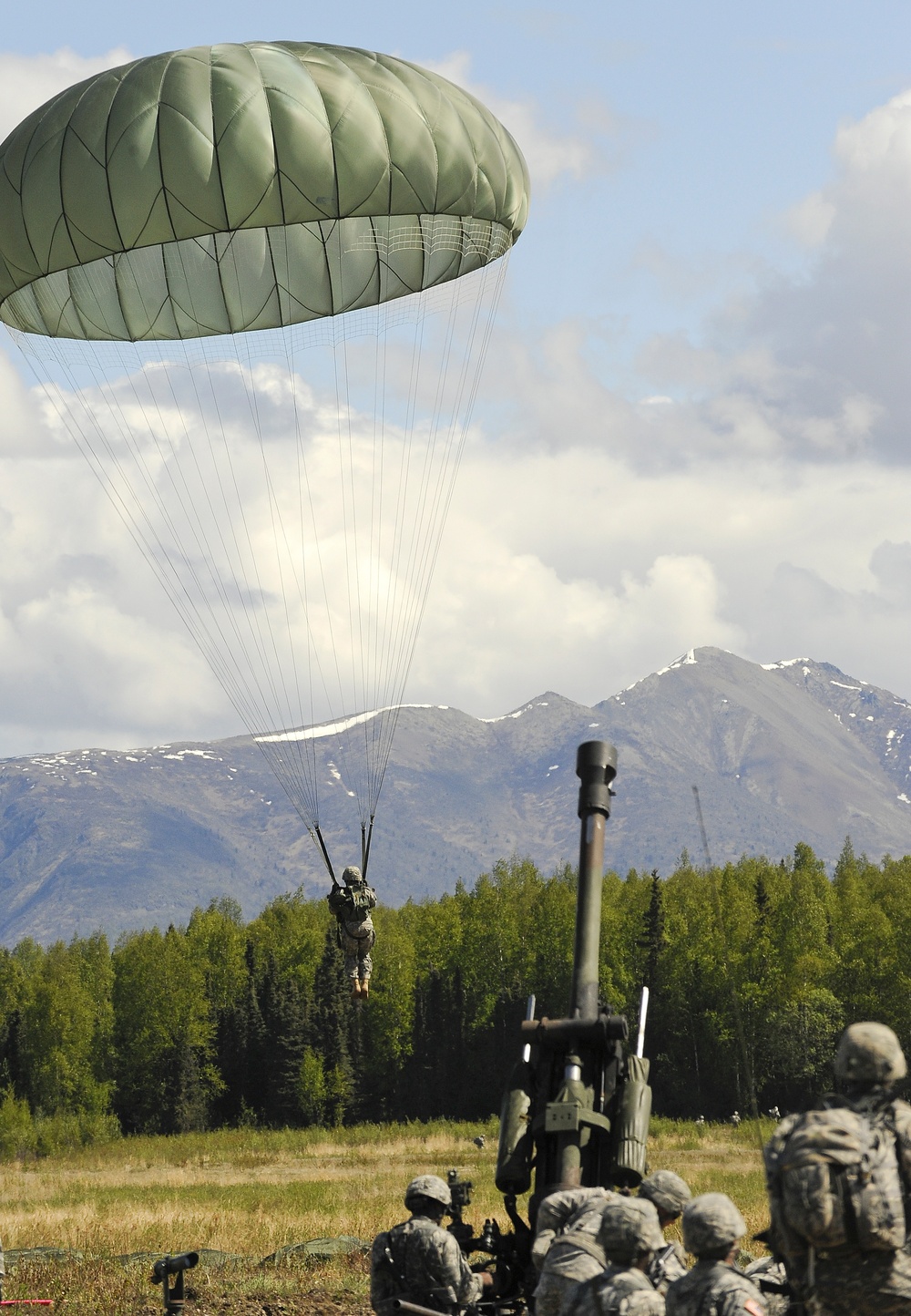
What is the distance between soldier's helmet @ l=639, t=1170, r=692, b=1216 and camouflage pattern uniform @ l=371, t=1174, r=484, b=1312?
2.02m

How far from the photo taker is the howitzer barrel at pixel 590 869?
11250mm

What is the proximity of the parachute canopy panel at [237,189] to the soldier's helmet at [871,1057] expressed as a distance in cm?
1498

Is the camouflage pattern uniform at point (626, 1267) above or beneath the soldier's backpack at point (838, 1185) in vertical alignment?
beneath

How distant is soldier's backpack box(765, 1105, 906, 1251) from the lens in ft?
21.0

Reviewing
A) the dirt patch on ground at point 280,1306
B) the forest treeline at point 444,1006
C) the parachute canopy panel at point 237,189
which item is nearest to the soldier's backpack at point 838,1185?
the dirt patch on ground at point 280,1306

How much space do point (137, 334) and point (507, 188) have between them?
5572 millimetres

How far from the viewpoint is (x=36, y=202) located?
19.2m

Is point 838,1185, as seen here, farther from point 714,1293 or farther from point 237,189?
point 237,189

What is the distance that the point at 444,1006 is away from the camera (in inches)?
3078

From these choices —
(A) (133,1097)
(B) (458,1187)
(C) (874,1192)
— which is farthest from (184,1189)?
(A) (133,1097)

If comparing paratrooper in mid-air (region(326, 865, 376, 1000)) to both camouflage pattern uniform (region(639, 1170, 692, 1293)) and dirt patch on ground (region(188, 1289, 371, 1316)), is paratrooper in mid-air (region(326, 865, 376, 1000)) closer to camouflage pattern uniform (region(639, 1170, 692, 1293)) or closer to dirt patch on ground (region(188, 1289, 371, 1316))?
dirt patch on ground (region(188, 1289, 371, 1316))

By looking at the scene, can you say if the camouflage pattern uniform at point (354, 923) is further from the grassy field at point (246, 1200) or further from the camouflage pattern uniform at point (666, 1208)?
the camouflage pattern uniform at point (666, 1208)

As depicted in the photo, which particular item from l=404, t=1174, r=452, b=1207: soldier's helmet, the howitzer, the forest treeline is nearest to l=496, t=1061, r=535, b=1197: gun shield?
the howitzer

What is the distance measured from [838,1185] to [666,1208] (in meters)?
2.47
